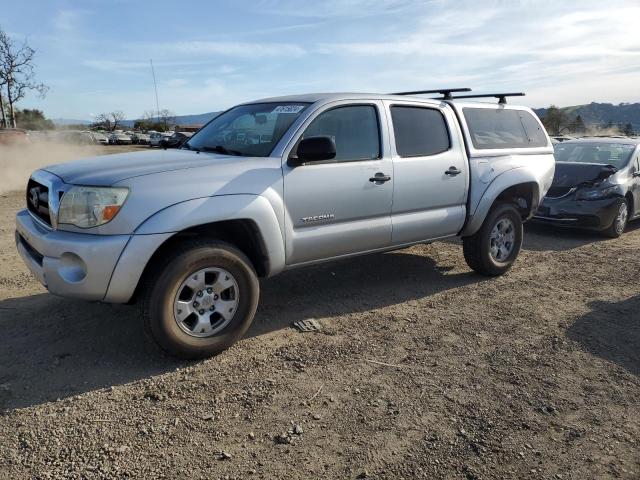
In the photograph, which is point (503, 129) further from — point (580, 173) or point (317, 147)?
point (580, 173)

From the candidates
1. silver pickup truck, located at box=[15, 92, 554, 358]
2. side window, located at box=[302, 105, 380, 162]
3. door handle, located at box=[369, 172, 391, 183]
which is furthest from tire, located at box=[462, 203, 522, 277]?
side window, located at box=[302, 105, 380, 162]

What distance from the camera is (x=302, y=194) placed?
13.0 feet

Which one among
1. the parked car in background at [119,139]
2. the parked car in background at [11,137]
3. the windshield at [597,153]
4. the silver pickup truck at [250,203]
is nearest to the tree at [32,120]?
the parked car in background at [119,139]

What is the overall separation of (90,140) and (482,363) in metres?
32.7

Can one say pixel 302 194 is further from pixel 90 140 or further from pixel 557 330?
pixel 90 140

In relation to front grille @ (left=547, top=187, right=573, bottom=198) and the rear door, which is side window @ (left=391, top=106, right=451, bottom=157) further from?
front grille @ (left=547, top=187, right=573, bottom=198)

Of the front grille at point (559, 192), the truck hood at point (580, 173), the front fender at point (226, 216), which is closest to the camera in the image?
the front fender at point (226, 216)

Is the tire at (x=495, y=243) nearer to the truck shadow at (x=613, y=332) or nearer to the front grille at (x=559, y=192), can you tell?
the truck shadow at (x=613, y=332)

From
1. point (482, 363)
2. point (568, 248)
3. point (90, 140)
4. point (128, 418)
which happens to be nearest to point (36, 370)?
point (128, 418)

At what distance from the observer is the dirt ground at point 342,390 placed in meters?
2.67

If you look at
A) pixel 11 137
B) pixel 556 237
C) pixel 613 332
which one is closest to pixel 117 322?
pixel 613 332

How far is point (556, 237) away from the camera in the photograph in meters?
8.11

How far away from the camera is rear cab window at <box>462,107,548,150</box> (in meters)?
5.46

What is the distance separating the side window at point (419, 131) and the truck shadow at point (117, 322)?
1.47 meters
